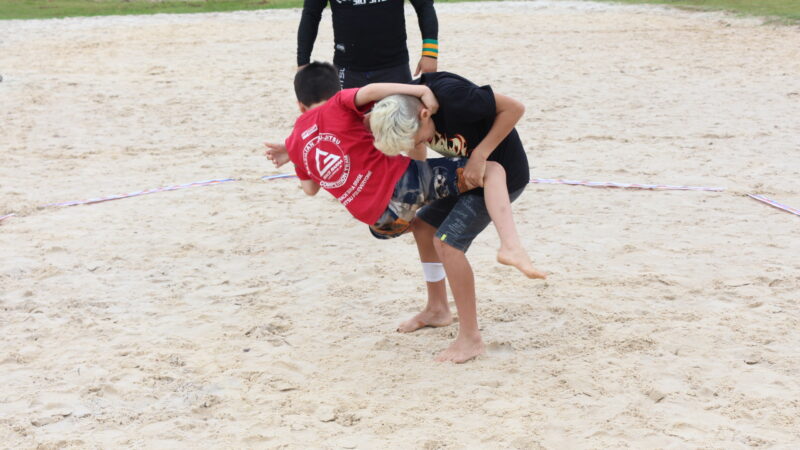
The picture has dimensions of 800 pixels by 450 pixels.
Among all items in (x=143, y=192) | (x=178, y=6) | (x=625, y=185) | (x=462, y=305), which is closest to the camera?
(x=462, y=305)

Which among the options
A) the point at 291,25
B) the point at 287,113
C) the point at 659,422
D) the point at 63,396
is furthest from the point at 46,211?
the point at 291,25

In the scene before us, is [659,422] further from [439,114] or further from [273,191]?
[273,191]

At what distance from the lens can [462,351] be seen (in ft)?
12.5

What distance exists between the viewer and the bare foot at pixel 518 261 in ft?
10.8

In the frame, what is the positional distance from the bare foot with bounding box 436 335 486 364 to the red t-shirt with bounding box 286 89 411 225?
0.69 meters

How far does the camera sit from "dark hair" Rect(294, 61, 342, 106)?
12.7 feet

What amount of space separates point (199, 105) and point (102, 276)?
5.00m

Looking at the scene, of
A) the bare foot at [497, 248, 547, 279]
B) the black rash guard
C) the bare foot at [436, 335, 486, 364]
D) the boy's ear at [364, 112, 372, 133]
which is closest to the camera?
the bare foot at [497, 248, 547, 279]

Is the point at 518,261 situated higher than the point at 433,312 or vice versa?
the point at 518,261

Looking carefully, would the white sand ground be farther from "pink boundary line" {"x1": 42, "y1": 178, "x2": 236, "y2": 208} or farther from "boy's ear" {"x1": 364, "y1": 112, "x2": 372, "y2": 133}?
"boy's ear" {"x1": 364, "y1": 112, "x2": 372, "y2": 133}

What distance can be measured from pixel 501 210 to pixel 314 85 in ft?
3.53

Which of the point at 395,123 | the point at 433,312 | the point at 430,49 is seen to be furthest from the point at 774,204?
the point at 395,123

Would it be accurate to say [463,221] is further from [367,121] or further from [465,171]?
[367,121]

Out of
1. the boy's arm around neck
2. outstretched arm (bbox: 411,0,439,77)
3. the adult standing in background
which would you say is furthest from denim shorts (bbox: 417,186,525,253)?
outstretched arm (bbox: 411,0,439,77)
